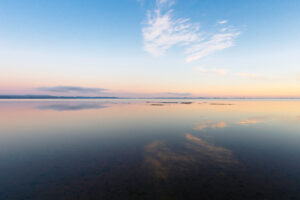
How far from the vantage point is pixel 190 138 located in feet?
51.6

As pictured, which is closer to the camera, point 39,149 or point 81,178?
point 81,178

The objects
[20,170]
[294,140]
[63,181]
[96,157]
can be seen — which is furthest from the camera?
[294,140]

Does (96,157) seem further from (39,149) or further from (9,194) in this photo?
(39,149)

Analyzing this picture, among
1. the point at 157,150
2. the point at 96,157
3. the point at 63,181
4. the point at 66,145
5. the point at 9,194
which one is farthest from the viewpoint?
the point at 66,145

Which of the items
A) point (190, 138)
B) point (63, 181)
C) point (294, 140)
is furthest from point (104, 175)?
point (294, 140)

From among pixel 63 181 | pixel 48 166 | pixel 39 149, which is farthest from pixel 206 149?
pixel 39 149

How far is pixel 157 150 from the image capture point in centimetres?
1227

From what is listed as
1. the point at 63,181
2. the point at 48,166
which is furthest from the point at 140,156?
the point at 48,166

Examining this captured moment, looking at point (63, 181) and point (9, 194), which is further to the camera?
point (63, 181)

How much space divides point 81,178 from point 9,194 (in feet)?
9.77

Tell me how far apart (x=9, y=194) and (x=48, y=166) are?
2581 mm

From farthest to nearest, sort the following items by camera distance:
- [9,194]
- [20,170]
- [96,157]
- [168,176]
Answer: [96,157], [20,170], [168,176], [9,194]

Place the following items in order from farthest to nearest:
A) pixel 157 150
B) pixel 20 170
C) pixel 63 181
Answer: pixel 157 150 → pixel 20 170 → pixel 63 181

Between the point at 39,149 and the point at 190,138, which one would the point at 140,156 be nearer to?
the point at 190,138
